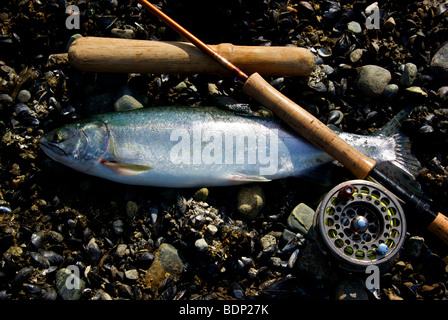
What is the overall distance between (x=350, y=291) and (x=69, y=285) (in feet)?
9.09

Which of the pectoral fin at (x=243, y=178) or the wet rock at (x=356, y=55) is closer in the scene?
the pectoral fin at (x=243, y=178)

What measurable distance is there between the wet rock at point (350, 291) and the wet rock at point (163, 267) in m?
1.58

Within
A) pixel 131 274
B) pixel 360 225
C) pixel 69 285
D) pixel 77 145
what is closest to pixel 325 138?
pixel 360 225

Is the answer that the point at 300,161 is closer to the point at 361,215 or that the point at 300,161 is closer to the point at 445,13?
the point at 361,215

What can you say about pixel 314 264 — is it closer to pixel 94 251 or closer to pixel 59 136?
pixel 94 251

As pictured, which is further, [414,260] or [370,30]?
[370,30]

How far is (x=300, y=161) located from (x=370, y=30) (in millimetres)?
1941

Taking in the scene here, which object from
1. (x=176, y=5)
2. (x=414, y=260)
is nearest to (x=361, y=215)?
(x=414, y=260)

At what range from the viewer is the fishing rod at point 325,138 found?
3.22 m

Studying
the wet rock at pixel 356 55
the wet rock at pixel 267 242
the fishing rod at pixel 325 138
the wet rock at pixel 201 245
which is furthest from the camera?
the wet rock at pixel 356 55

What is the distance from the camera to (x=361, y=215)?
128 inches

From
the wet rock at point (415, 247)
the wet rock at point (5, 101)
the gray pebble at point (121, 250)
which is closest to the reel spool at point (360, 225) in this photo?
the wet rock at point (415, 247)

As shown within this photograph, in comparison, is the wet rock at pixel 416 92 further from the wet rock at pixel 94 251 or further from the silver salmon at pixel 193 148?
the wet rock at pixel 94 251

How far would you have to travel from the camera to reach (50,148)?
346 centimetres
